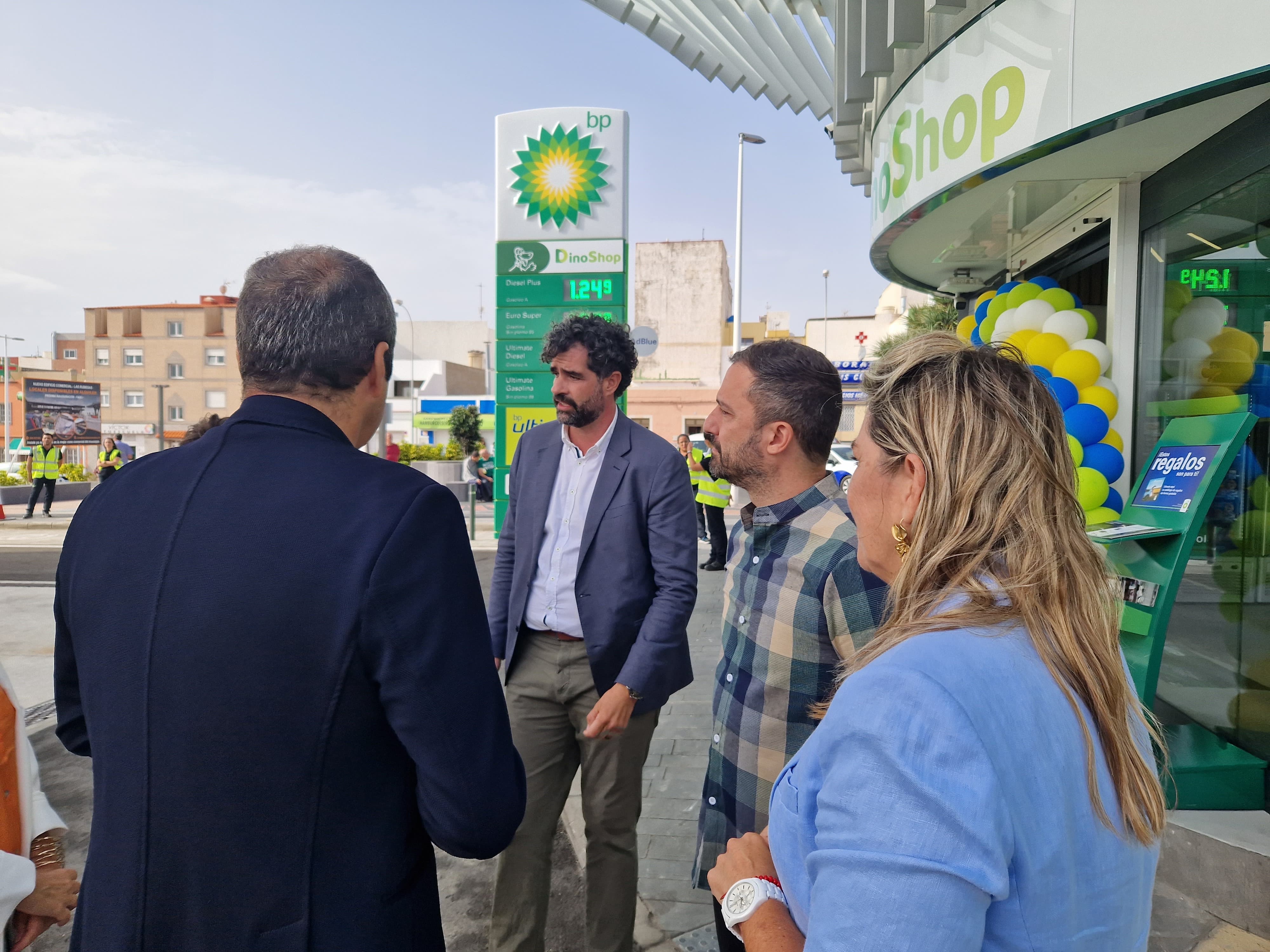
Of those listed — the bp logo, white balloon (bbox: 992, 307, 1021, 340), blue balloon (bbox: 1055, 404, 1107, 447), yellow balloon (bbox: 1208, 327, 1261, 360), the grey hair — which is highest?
the bp logo

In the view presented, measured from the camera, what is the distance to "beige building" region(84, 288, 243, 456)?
57531 millimetres

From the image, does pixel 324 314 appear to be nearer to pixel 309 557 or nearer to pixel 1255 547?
pixel 309 557

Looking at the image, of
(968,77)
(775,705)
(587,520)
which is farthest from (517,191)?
(775,705)

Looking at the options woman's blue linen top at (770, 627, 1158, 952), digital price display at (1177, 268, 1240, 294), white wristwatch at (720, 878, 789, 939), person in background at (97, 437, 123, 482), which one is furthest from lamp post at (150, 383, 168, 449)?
woman's blue linen top at (770, 627, 1158, 952)

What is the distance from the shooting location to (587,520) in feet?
9.35

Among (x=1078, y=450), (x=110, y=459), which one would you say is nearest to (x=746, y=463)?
(x=1078, y=450)

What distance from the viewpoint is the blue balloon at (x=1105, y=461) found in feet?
13.3

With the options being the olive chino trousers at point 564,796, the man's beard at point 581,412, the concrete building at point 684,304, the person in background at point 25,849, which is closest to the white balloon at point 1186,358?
the man's beard at point 581,412

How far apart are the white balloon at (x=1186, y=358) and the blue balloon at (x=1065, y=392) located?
1.66 feet

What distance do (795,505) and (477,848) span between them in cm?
111

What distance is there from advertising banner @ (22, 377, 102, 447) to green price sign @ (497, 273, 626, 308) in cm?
2503

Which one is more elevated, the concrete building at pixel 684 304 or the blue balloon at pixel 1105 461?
the concrete building at pixel 684 304

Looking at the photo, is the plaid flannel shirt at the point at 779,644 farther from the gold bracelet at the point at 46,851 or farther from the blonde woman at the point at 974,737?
the gold bracelet at the point at 46,851

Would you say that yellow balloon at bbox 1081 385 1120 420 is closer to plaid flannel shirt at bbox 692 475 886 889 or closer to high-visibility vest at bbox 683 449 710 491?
plaid flannel shirt at bbox 692 475 886 889
